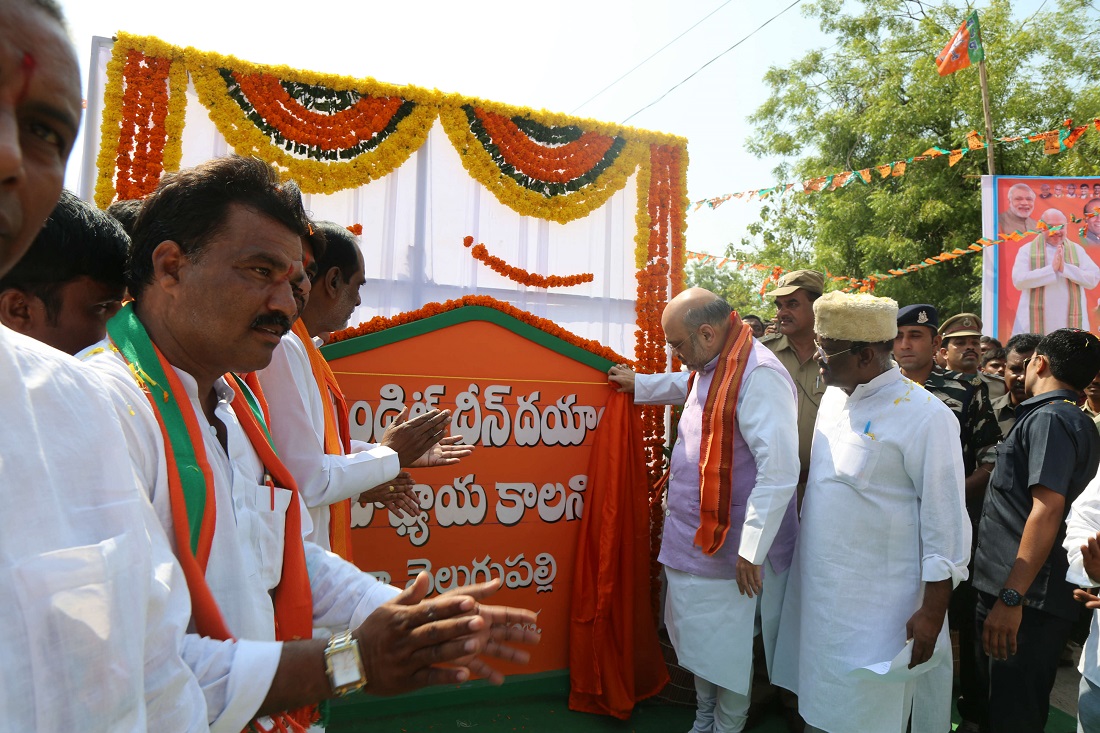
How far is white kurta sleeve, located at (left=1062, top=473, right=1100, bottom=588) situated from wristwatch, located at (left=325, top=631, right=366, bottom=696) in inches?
90.5

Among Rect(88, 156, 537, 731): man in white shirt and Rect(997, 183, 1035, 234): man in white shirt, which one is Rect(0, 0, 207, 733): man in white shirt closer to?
Rect(88, 156, 537, 731): man in white shirt

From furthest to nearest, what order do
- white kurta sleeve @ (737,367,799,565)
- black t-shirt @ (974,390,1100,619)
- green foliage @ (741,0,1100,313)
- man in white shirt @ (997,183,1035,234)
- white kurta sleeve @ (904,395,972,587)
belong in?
green foliage @ (741,0,1100,313)
man in white shirt @ (997,183,1035,234)
white kurta sleeve @ (737,367,799,565)
black t-shirt @ (974,390,1100,619)
white kurta sleeve @ (904,395,972,587)

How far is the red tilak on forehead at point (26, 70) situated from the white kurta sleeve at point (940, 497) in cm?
282

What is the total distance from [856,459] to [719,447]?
2.18 ft

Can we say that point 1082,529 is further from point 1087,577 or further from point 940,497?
point 940,497

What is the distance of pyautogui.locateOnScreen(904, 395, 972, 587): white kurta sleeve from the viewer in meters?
2.67

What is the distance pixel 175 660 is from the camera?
0.99m

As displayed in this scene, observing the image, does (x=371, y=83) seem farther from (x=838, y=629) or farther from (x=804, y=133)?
(x=804, y=133)

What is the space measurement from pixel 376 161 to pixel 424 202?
13.1 inches

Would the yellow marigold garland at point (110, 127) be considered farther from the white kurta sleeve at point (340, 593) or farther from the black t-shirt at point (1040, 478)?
the black t-shirt at point (1040, 478)

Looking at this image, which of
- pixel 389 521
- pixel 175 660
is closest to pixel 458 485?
pixel 389 521

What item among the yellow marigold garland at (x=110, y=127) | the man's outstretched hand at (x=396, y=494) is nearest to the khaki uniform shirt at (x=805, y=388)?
the man's outstretched hand at (x=396, y=494)

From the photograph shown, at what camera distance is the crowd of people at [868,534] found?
8.96 feet

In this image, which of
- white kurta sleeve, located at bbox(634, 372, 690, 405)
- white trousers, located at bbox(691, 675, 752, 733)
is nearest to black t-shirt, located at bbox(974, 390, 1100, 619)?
white trousers, located at bbox(691, 675, 752, 733)
